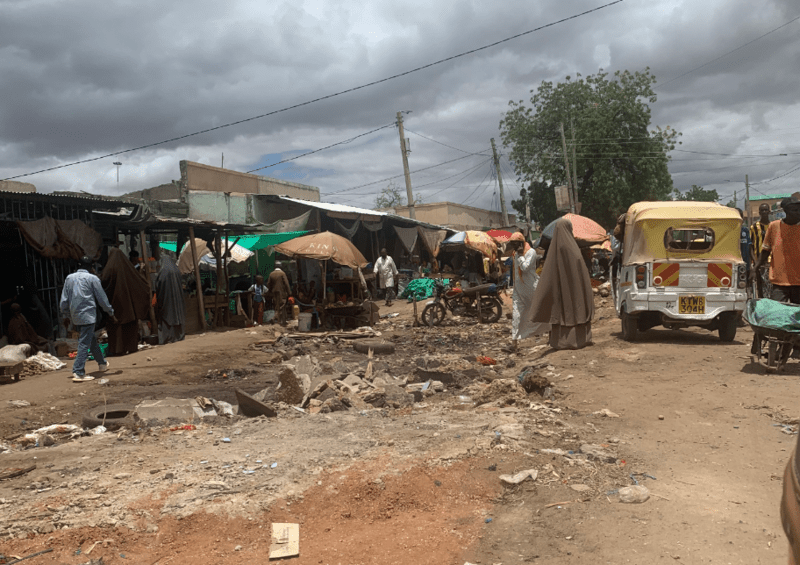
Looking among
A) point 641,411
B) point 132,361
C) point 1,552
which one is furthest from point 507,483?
point 132,361

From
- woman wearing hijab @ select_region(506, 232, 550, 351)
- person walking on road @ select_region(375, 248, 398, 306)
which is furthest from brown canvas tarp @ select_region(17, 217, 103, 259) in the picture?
person walking on road @ select_region(375, 248, 398, 306)

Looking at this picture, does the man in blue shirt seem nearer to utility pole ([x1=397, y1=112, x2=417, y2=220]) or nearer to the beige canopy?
the beige canopy

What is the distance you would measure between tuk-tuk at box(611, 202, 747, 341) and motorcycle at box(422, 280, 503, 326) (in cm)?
590

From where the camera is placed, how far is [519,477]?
407cm

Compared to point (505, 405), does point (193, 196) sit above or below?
above

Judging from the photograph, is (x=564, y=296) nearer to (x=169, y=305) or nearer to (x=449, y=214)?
(x=169, y=305)

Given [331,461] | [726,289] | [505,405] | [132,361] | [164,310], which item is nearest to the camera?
[331,461]

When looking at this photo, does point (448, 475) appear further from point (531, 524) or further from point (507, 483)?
point (531, 524)

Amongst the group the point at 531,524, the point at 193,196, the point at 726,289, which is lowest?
the point at 531,524

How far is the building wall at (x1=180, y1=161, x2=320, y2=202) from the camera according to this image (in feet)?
73.0

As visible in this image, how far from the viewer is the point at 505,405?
252 inches

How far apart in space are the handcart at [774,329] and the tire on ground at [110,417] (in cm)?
666

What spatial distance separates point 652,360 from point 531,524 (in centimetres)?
497

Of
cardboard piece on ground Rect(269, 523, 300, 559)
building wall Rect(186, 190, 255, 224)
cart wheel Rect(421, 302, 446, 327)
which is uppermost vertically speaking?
building wall Rect(186, 190, 255, 224)
